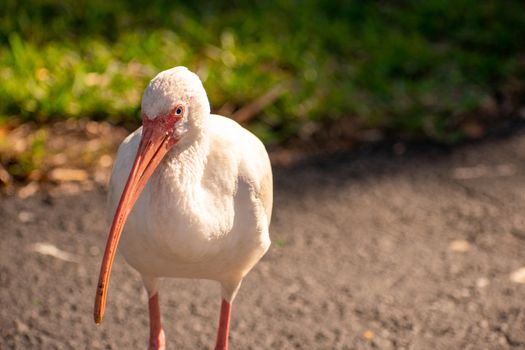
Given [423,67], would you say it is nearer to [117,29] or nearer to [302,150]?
[302,150]

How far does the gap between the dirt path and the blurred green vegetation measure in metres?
0.43

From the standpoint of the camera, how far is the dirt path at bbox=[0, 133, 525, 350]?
13.6 feet

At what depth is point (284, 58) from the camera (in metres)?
6.20

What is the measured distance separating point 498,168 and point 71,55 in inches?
104

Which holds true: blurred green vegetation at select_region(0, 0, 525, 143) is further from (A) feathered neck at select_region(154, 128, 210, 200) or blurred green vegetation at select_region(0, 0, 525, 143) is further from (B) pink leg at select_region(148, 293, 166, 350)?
(A) feathered neck at select_region(154, 128, 210, 200)

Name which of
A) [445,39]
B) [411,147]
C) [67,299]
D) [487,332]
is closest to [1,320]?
[67,299]

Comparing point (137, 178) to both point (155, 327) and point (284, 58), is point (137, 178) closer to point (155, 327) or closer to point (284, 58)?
point (155, 327)

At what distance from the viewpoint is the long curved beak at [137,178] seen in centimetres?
318

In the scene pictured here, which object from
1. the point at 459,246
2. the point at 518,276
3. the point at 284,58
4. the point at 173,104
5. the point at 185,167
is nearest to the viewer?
the point at 173,104

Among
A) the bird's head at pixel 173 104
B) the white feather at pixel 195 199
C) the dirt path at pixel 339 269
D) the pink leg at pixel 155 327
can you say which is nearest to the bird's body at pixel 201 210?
the white feather at pixel 195 199

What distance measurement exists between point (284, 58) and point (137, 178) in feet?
10.3

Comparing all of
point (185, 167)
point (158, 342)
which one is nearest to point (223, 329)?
point (158, 342)

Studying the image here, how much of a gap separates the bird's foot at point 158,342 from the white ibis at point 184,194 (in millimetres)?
317

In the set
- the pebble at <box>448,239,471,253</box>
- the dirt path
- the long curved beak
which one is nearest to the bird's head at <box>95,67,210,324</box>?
the long curved beak
